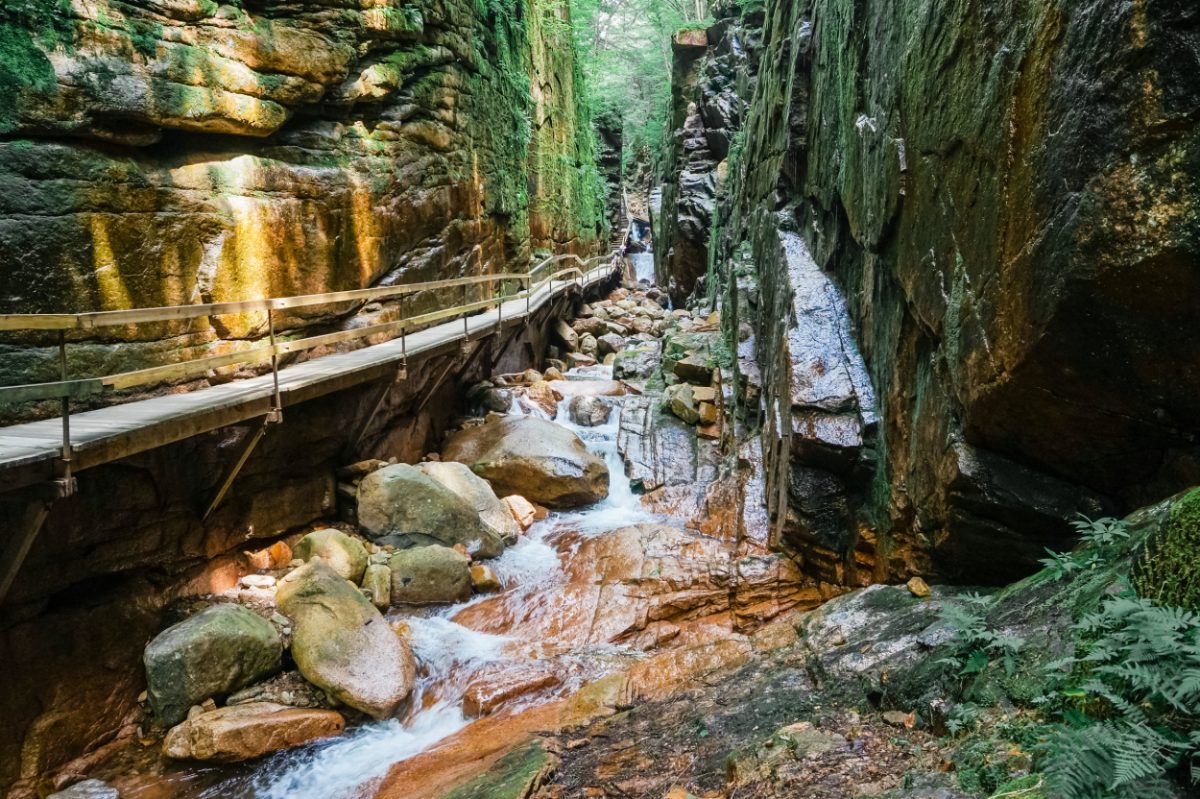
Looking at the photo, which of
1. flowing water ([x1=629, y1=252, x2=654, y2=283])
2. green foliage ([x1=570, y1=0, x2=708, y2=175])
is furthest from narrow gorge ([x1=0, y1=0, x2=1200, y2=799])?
green foliage ([x1=570, y1=0, x2=708, y2=175])

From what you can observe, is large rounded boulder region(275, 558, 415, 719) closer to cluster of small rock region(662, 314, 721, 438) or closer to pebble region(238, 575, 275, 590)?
pebble region(238, 575, 275, 590)

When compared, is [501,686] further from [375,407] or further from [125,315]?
[375,407]

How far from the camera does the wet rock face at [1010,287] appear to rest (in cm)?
279

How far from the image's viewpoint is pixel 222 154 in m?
6.91

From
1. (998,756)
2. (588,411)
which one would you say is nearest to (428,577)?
(588,411)

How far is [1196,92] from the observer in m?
2.58

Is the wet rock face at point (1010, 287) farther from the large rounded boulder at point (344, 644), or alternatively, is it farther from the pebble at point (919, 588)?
the large rounded boulder at point (344, 644)

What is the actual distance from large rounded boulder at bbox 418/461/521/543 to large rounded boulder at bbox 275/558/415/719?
2222mm

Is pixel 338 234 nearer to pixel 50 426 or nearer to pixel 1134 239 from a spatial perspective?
pixel 50 426

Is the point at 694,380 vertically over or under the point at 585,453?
over

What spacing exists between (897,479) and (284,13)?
8291 mm

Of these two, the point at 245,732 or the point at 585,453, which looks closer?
the point at 245,732

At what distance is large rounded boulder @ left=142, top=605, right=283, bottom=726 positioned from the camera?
505 centimetres

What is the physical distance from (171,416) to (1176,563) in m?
6.26
